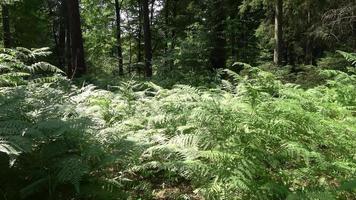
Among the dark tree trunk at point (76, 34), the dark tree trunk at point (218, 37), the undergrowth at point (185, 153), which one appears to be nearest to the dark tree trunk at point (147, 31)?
the dark tree trunk at point (218, 37)

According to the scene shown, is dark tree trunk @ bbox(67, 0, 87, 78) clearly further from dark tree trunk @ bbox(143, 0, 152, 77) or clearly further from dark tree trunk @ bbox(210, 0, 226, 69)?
dark tree trunk @ bbox(210, 0, 226, 69)

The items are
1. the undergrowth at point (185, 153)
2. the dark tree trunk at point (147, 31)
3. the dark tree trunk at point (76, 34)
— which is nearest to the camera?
the undergrowth at point (185, 153)

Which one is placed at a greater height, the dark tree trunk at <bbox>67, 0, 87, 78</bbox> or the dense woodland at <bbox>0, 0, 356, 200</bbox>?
the dark tree trunk at <bbox>67, 0, 87, 78</bbox>

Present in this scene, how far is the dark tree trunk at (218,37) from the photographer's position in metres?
15.1

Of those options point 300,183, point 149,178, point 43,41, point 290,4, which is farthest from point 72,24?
point 43,41

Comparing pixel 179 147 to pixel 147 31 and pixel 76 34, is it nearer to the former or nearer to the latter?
pixel 76 34

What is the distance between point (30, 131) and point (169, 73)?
10776 millimetres

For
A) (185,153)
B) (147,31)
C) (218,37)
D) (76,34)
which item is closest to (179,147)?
→ (185,153)

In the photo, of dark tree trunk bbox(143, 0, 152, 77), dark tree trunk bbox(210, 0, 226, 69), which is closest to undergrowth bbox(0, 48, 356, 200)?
dark tree trunk bbox(210, 0, 226, 69)

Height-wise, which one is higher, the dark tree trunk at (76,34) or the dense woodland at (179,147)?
the dark tree trunk at (76,34)

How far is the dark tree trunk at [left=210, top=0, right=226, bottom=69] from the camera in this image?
15.1 metres

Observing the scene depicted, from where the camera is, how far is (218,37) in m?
15.2

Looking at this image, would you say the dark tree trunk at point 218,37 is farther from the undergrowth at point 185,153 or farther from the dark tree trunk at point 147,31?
the undergrowth at point 185,153

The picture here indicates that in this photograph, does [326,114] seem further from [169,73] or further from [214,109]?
[169,73]
